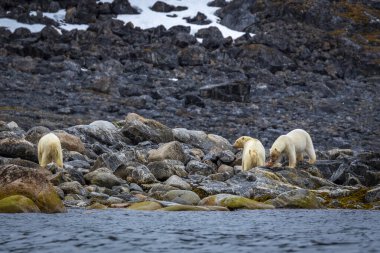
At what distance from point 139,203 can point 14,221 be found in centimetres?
412

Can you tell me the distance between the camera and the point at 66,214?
1410 centimetres

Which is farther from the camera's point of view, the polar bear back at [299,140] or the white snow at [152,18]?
the white snow at [152,18]

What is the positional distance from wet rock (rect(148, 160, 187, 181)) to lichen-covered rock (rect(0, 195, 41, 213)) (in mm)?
6601

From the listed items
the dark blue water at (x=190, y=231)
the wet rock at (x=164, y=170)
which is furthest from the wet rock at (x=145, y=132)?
the dark blue water at (x=190, y=231)

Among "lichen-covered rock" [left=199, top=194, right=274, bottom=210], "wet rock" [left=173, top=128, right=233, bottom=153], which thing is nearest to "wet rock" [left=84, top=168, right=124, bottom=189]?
"lichen-covered rock" [left=199, top=194, right=274, bottom=210]

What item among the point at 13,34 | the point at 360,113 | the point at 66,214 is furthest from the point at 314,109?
the point at 66,214

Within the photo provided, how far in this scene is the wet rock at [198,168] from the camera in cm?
2217

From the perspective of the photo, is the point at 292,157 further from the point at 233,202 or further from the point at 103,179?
the point at 103,179

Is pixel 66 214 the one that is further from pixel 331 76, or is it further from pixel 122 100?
pixel 331 76

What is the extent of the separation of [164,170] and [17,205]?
729 cm

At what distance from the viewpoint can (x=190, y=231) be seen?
38.4 feet

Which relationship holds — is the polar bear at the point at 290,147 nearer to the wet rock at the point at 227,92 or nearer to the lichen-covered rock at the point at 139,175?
the lichen-covered rock at the point at 139,175

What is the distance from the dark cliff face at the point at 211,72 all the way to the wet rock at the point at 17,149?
1575cm

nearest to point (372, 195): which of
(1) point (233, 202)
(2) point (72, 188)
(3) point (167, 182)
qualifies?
(1) point (233, 202)
